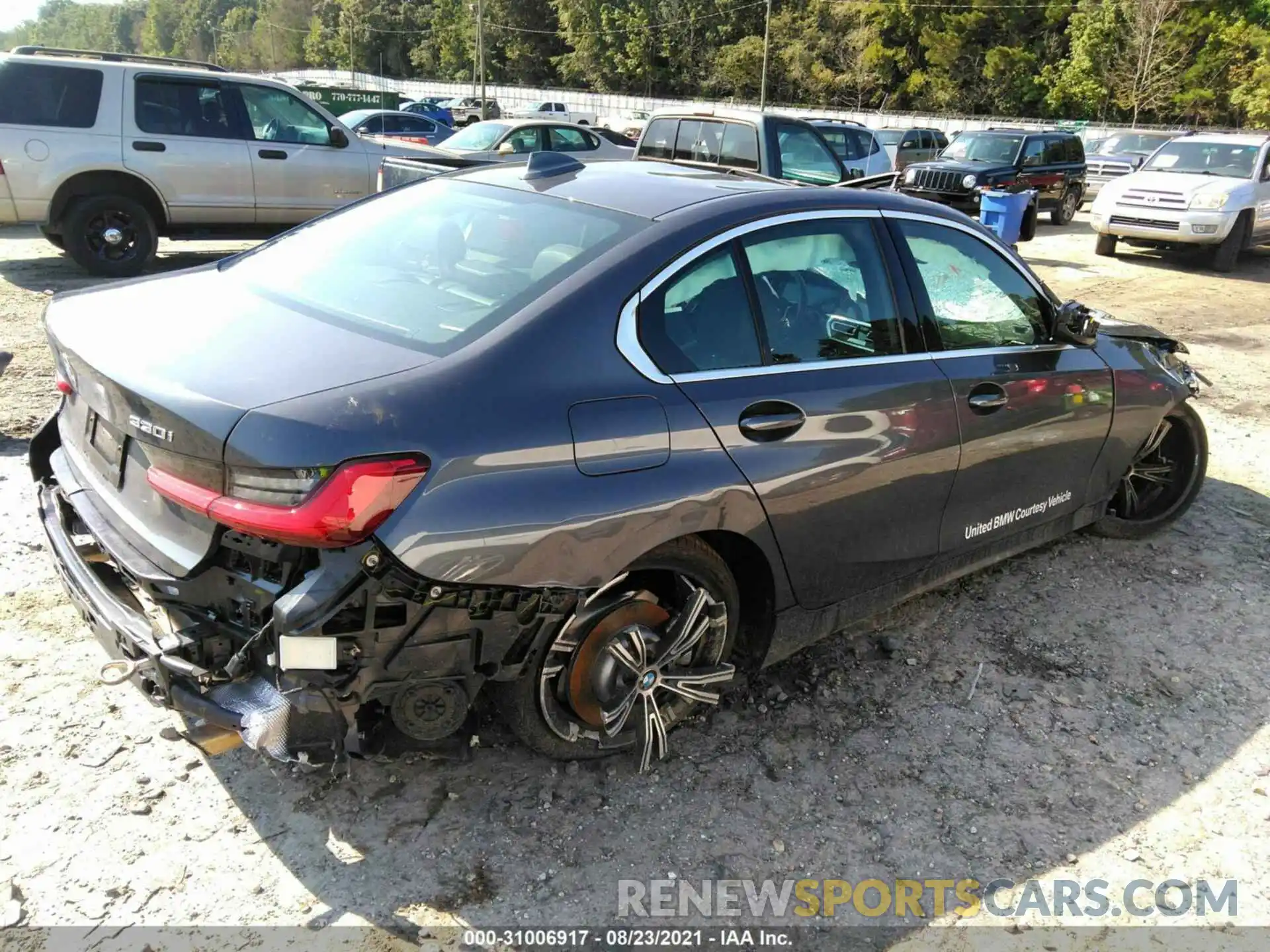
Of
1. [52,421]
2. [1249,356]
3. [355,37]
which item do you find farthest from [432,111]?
[355,37]

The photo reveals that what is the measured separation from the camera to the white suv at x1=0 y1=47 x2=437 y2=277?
8500 mm

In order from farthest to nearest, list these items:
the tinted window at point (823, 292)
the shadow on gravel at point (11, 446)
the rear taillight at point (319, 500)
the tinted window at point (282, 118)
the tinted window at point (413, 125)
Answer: the tinted window at point (413, 125) → the tinted window at point (282, 118) → the shadow on gravel at point (11, 446) → the tinted window at point (823, 292) → the rear taillight at point (319, 500)

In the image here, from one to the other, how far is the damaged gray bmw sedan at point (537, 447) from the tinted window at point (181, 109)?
6845mm

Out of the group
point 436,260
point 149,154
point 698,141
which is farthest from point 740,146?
point 436,260

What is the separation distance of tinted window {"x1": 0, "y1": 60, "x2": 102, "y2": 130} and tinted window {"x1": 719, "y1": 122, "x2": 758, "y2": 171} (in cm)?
609

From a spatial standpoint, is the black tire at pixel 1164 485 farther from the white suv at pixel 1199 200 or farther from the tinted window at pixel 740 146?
the white suv at pixel 1199 200

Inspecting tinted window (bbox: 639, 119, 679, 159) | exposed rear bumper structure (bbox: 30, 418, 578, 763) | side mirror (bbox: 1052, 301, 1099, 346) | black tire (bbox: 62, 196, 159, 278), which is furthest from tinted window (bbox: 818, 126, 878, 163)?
exposed rear bumper structure (bbox: 30, 418, 578, 763)

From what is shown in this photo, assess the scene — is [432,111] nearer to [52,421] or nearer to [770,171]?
[770,171]

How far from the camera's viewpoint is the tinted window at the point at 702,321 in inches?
105

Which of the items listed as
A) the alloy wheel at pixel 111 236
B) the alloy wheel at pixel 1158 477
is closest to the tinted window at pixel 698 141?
the alloy wheel at pixel 111 236

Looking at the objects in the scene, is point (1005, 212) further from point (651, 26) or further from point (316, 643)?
point (651, 26)

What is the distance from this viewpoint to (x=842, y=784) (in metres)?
2.97

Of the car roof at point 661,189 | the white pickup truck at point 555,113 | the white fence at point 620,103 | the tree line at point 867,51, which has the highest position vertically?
the tree line at point 867,51

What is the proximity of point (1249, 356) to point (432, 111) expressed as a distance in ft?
105
